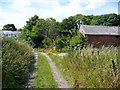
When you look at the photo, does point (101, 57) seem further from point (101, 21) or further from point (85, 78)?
point (101, 21)

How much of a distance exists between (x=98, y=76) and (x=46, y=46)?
21.8m

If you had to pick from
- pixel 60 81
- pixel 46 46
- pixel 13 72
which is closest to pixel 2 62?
pixel 13 72

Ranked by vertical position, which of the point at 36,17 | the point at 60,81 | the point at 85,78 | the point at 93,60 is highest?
the point at 36,17

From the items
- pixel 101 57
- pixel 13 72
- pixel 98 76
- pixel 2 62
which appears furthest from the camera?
pixel 101 57

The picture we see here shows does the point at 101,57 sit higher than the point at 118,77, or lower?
higher

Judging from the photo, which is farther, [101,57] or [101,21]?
[101,21]

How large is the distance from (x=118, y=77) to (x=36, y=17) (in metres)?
30.5

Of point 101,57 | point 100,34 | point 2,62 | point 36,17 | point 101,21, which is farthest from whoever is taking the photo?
point 101,21

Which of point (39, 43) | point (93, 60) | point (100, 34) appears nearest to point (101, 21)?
point (100, 34)

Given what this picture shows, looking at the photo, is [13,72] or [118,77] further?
[13,72]

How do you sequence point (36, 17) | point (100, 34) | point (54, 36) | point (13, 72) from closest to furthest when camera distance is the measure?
point (13, 72) → point (100, 34) → point (54, 36) → point (36, 17)

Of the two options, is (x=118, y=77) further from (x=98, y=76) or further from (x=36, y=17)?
(x=36, y=17)

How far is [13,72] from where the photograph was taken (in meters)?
5.38

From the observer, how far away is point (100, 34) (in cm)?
2617
